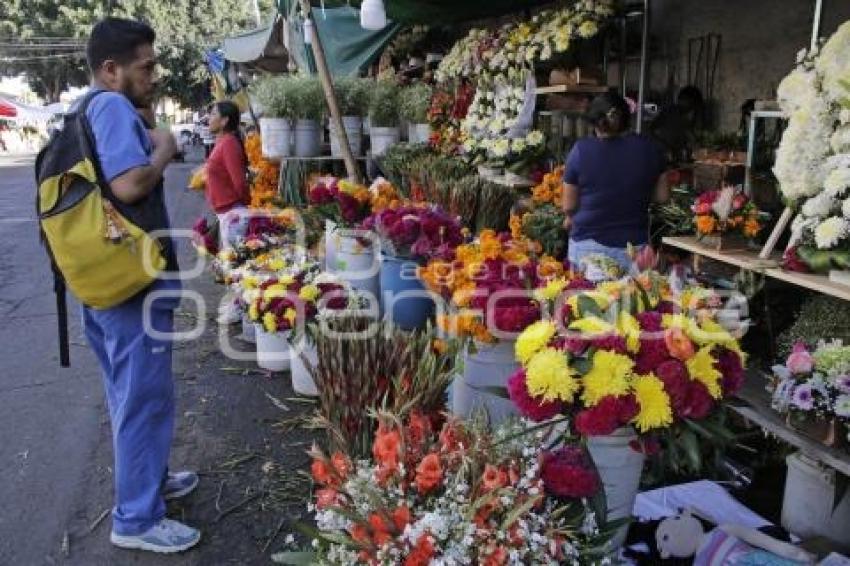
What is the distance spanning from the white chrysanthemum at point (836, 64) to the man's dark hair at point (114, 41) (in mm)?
2384

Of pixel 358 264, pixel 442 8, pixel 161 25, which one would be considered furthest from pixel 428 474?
pixel 161 25

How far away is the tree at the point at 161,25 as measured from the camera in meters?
31.5

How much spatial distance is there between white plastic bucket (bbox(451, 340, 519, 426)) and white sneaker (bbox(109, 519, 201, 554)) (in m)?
1.19

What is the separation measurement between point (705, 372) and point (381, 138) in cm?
488

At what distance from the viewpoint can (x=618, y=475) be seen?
1.94 metres

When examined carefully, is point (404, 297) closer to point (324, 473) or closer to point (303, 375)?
point (303, 375)

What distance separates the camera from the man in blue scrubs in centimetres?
237

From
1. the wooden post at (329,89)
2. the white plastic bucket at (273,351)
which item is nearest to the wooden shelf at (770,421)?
the white plastic bucket at (273,351)

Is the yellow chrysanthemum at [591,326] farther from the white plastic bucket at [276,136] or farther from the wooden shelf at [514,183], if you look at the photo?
the white plastic bucket at [276,136]

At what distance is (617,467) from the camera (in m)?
1.92

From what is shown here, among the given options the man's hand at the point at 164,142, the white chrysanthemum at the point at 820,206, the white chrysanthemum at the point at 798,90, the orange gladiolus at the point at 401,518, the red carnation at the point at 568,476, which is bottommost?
the orange gladiolus at the point at 401,518

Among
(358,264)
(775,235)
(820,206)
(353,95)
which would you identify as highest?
(353,95)

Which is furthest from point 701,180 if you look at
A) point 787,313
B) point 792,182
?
point 792,182

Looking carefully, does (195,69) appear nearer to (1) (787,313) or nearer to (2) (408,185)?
(2) (408,185)
